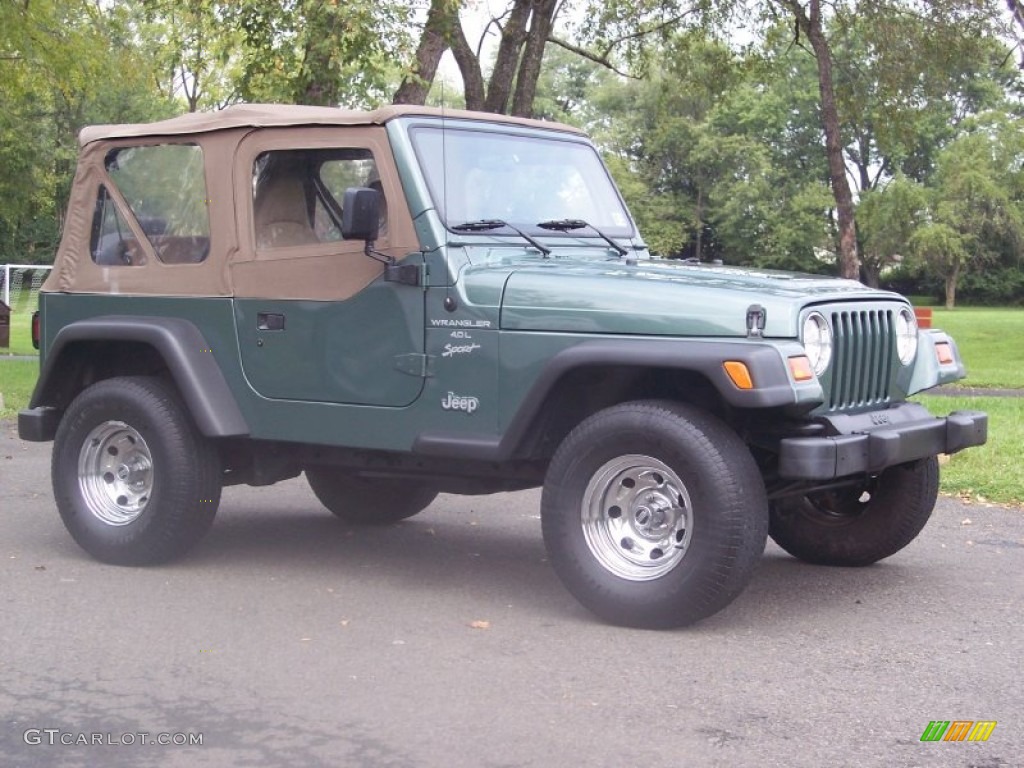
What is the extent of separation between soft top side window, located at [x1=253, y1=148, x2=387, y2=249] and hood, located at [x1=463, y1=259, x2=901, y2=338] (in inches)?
32.0

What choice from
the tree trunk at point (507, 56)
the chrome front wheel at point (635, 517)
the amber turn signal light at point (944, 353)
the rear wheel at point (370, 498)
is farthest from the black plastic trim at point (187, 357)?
the tree trunk at point (507, 56)

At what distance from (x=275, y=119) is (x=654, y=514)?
8.71 feet

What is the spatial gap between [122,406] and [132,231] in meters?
0.92

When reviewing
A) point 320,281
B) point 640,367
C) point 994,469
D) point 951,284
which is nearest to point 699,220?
point 951,284

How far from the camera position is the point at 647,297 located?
577 centimetres

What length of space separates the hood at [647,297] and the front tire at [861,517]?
94cm

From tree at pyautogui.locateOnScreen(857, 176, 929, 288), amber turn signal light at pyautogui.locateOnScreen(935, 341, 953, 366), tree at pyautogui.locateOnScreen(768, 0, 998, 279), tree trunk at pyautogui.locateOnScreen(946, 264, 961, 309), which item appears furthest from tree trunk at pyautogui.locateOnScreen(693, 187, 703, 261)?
amber turn signal light at pyautogui.locateOnScreen(935, 341, 953, 366)

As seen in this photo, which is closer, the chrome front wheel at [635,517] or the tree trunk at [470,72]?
the chrome front wheel at [635,517]

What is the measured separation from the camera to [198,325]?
6.99m

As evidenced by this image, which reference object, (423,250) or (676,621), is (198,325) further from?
(676,621)

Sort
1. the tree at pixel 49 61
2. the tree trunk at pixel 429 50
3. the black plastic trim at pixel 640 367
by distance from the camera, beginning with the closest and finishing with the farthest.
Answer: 1. the black plastic trim at pixel 640 367
2. the tree trunk at pixel 429 50
3. the tree at pixel 49 61

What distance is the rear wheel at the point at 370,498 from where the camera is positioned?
26.5 feet

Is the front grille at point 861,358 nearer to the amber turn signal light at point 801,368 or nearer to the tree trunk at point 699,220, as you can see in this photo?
the amber turn signal light at point 801,368

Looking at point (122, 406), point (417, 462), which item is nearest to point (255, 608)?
point (417, 462)
